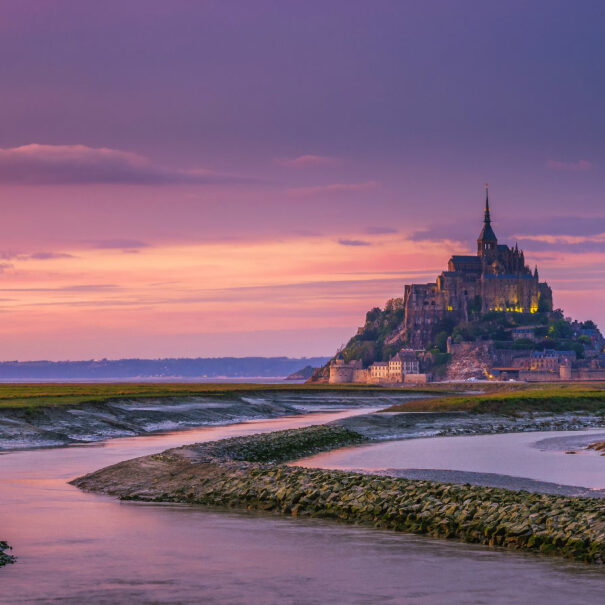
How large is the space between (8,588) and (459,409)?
61581 millimetres

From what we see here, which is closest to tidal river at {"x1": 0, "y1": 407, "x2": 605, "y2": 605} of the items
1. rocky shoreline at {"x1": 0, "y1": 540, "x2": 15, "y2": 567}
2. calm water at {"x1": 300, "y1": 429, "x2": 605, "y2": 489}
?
rocky shoreline at {"x1": 0, "y1": 540, "x2": 15, "y2": 567}

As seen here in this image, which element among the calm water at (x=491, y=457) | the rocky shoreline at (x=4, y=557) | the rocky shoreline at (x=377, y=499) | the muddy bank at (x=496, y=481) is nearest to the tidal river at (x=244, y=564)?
the rocky shoreline at (x=4, y=557)

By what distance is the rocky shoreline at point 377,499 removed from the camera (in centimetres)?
2039

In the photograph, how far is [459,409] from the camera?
249ft

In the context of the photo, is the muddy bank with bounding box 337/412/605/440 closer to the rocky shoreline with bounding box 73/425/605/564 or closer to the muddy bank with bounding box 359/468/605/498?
the muddy bank with bounding box 359/468/605/498

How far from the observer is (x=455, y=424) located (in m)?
65.2

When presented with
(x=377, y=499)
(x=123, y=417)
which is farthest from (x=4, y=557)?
(x=123, y=417)

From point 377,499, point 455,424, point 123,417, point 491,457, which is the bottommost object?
point 455,424

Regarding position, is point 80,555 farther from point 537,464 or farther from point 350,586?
point 537,464

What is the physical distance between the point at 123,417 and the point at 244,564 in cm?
4818

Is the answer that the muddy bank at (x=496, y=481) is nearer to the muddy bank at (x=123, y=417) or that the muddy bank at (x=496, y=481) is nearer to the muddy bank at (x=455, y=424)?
the muddy bank at (x=455, y=424)

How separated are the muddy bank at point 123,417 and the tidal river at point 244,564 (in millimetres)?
24778

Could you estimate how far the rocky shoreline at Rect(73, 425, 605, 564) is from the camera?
2039 cm

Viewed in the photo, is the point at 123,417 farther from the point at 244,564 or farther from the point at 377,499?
the point at 244,564
